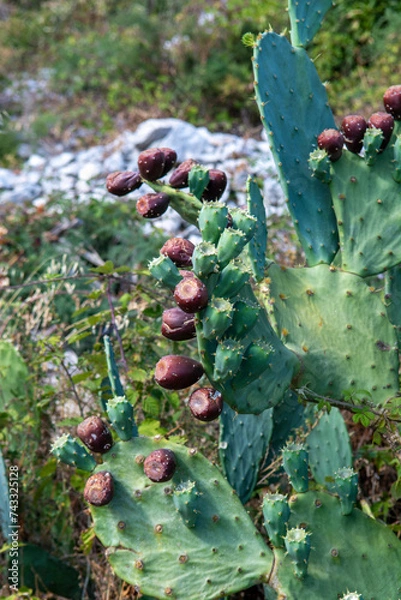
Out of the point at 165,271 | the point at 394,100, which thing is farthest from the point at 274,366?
the point at 394,100

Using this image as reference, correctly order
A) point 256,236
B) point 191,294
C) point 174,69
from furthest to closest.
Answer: point 174,69 → point 256,236 → point 191,294

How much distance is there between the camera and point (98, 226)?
180 inches

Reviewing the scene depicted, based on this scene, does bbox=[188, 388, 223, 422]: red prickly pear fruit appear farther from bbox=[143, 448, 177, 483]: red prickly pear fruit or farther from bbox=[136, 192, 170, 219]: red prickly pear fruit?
bbox=[136, 192, 170, 219]: red prickly pear fruit

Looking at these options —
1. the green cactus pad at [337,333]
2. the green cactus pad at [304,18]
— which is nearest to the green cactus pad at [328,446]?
the green cactus pad at [337,333]

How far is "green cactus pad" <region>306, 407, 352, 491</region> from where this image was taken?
2.07 m

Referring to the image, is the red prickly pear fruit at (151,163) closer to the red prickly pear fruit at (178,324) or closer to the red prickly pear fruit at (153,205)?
the red prickly pear fruit at (153,205)

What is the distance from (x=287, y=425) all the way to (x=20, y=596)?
89 cm

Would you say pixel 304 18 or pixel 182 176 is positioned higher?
pixel 304 18

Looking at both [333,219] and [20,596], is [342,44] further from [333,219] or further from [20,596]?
[20,596]

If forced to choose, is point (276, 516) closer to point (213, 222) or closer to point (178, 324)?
point (178, 324)

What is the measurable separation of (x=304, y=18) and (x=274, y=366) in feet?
3.50

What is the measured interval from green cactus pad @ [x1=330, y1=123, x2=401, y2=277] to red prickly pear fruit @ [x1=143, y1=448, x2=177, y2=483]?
2.46ft

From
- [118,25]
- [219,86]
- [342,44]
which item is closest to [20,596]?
[219,86]

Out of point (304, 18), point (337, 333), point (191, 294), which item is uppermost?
point (304, 18)
